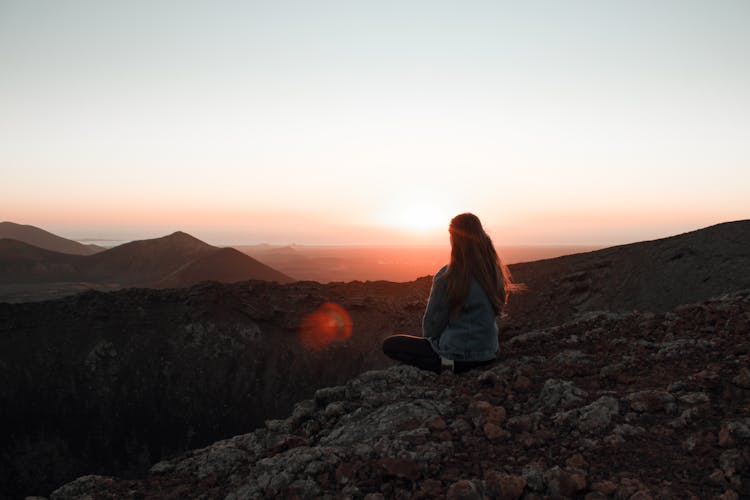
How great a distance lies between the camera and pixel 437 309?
17.2 ft

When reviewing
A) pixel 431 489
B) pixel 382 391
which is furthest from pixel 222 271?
pixel 431 489

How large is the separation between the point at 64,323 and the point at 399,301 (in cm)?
1054

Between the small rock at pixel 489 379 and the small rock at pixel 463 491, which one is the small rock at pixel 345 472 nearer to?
the small rock at pixel 463 491

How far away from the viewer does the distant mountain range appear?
4125 centimetres

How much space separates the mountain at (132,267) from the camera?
1625 inches

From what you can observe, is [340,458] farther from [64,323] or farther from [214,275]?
[214,275]

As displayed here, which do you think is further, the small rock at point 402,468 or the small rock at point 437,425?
the small rock at point 437,425

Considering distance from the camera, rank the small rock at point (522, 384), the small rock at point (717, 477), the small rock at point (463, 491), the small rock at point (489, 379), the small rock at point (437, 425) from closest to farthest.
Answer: the small rock at point (717, 477), the small rock at point (463, 491), the small rock at point (437, 425), the small rock at point (522, 384), the small rock at point (489, 379)

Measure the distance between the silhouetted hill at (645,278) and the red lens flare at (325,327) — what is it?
485 centimetres

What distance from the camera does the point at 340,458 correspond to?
145 inches

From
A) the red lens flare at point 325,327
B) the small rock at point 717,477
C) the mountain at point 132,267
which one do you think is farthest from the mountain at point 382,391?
the mountain at point 132,267

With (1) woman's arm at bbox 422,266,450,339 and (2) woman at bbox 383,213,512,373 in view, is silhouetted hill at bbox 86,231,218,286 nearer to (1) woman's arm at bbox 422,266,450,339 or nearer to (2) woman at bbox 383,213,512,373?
(1) woman's arm at bbox 422,266,450,339

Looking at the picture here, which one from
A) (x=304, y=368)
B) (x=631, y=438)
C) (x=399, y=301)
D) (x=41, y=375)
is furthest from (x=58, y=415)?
(x=631, y=438)

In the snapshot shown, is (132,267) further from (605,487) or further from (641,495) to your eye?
(641,495)
